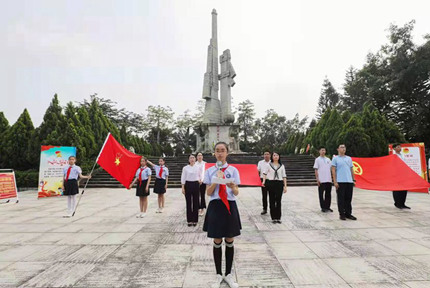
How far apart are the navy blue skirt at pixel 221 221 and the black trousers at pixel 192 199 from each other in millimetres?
2691

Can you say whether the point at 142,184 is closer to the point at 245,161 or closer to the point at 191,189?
the point at 191,189

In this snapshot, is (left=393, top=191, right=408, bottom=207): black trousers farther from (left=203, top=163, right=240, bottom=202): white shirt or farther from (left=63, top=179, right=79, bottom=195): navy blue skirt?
(left=63, top=179, right=79, bottom=195): navy blue skirt

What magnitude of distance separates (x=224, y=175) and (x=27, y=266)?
9.00 feet

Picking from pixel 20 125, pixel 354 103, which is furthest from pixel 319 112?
pixel 20 125

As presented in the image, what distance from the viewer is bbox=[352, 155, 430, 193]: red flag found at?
246 inches

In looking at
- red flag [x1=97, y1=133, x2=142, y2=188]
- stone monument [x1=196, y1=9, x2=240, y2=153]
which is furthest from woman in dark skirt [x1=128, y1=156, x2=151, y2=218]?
stone monument [x1=196, y1=9, x2=240, y2=153]

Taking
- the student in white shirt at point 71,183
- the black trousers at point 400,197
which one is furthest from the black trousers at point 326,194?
the student in white shirt at point 71,183

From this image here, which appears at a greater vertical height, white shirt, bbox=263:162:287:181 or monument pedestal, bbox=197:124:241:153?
monument pedestal, bbox=197:124:241:153

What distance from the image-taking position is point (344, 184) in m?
5.64

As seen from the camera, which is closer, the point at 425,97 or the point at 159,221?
the point at 159,221

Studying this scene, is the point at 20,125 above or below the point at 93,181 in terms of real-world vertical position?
above

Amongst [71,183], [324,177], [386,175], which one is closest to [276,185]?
[324,177]

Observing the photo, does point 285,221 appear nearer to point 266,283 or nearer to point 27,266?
point 266,283

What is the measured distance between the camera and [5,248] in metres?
3.96
